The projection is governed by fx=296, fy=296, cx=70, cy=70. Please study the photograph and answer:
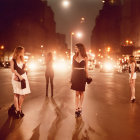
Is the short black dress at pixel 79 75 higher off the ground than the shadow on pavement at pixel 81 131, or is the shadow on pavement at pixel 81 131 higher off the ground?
the short black dress at pixel 79 75

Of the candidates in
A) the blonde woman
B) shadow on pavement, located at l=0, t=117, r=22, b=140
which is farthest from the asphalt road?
the blonde woman

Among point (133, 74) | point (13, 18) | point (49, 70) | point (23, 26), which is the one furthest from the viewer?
point (23, 26)

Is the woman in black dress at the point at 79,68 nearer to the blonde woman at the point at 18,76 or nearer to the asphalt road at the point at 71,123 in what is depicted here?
the asphalt road at the point at 71,123

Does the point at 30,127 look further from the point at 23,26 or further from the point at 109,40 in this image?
the point at 109,40

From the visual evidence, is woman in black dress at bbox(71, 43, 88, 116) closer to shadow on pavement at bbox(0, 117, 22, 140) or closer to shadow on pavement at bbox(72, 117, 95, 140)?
shadow on pavement at bbox(72, 117, 95, 140)

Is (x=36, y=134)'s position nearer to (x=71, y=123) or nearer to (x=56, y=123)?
(x=56, y=123)

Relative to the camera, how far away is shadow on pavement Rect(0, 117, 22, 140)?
19.9 feet

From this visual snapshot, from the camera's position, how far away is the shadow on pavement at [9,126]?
6.08 metres

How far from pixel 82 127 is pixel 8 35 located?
362 ft

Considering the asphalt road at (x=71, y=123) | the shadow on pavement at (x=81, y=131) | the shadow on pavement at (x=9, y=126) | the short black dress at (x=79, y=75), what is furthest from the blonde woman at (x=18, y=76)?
the shadow on pavement at (x=81, y=131)

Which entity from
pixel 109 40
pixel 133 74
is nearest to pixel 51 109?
pixel 133 74

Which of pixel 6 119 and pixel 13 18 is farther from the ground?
pixel 13 18

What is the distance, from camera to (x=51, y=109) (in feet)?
30.0

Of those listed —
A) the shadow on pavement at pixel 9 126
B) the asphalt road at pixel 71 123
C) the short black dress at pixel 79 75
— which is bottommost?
the asphalt road at pixel 71 123
